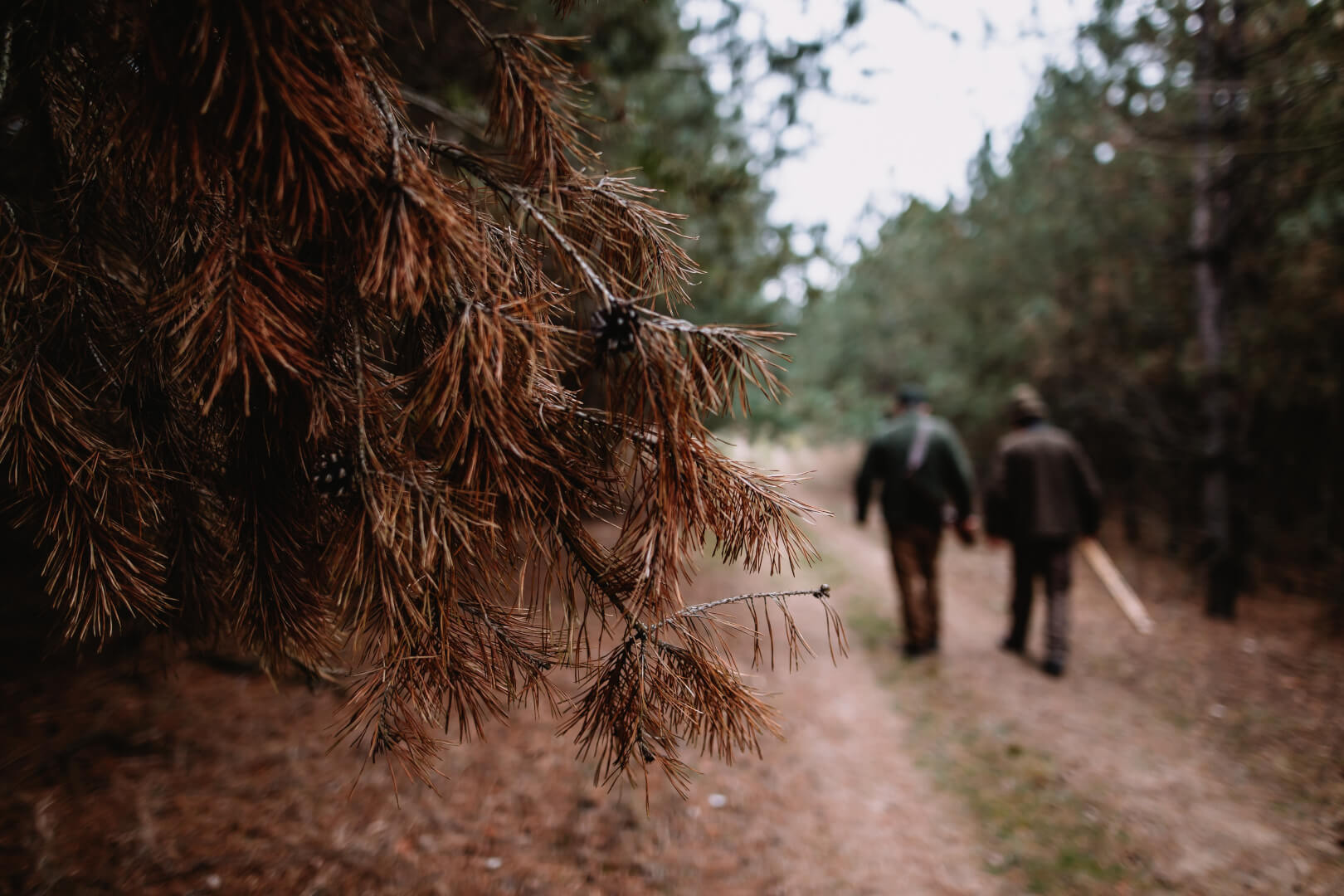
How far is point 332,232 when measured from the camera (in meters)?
1.38

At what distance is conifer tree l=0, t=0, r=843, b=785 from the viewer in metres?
1.27

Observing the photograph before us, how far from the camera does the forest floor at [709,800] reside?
2.56 m

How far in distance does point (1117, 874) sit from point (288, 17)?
168 inches

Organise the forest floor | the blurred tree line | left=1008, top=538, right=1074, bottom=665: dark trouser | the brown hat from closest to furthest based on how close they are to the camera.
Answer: the forest floor, left=1008, top=538, right=1074, bottom=665: dark trouser, the brown hat, the blurred tree line

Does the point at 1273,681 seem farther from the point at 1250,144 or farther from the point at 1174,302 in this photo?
the point at 1174,302

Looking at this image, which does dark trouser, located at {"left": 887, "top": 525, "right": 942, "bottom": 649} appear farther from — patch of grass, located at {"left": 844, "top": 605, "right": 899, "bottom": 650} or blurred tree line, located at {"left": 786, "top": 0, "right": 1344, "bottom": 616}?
blurred tree line, located at {"left": 786, "top": 0, "right": 1344, "bottom": 616}

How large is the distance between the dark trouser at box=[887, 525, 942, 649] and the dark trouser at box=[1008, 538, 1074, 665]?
747 millimetres

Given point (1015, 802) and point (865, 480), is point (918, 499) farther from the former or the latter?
point (1015, 802)

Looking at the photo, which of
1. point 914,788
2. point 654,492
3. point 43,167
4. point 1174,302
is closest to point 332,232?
point 654,492

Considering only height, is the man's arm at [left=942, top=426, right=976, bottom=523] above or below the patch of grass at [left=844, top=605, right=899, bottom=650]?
above

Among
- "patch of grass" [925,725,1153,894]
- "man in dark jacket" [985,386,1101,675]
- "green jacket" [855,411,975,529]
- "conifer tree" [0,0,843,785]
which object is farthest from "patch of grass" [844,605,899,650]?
"conifer tree" [0,0,843,785]

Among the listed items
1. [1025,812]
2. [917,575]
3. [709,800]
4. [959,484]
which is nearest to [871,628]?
[917,575]

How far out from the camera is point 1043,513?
5.35m

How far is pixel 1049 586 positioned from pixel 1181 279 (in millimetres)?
6585
